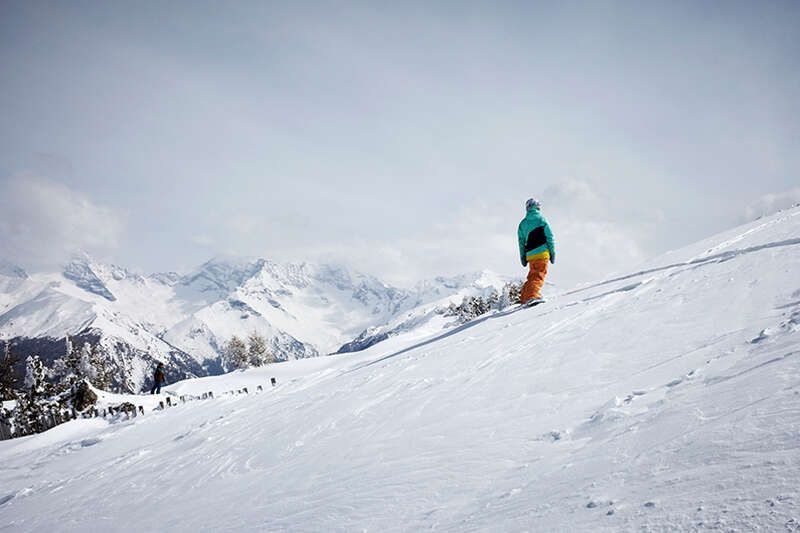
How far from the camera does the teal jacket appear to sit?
11.2 meters

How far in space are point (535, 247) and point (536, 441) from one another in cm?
886

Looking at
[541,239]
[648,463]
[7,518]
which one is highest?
[541,239]

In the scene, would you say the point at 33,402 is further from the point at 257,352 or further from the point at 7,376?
the point at 257,352

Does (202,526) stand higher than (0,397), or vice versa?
(0,397)

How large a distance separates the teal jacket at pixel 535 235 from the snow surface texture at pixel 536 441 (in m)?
2.98

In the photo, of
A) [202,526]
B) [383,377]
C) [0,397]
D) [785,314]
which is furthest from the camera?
[0,397]

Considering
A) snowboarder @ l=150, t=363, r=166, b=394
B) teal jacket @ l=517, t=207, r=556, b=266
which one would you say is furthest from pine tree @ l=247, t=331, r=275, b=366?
teal jacket @ l=517, t=207, r=556, b=266

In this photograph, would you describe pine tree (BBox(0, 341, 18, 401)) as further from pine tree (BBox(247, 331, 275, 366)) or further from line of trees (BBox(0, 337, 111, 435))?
pine tree (BBox(247, 331, 275, 366))

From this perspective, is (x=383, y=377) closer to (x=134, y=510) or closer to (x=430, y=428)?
(x=430, y=428)

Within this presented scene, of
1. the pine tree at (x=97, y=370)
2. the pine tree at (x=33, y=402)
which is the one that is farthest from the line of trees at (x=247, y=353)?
the pine tree at (x=33, y=402)

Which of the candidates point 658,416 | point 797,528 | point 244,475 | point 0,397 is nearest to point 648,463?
point 658,416

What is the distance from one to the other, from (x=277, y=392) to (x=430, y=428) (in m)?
7.36

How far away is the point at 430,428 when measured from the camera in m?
4.14

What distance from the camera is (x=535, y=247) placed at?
11.4 m
